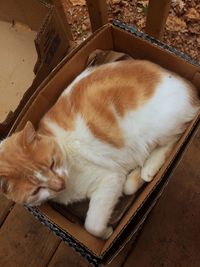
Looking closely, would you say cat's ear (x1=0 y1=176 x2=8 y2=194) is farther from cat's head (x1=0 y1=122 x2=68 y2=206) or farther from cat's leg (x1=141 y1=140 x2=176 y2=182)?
cat's leg (x1=141 y1=140 x2=176 y2=182)

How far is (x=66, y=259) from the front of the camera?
4.51 ft

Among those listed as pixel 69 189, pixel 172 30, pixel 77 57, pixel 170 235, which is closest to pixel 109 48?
pixel 77 57

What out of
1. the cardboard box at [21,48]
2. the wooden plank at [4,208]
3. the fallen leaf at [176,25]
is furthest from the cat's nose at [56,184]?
the fallen leaf at [176,25]

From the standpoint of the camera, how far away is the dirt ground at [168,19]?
1610 millimetres

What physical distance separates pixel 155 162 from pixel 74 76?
0.42 metres

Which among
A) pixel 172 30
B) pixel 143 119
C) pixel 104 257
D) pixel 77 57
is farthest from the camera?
pixel 172 30

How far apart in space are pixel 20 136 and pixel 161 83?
17.9 inches

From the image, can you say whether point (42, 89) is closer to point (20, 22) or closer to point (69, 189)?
point (69, 189)

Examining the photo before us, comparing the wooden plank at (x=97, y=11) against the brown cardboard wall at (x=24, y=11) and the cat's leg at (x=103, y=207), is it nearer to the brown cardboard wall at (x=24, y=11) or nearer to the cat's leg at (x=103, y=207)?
the brown cardboard wall at (x=24, y=11)

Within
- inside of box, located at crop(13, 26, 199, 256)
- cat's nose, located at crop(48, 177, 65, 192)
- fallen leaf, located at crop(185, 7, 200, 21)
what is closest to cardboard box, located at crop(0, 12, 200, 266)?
inside of box, located at crop(13, 26, 199, 256)

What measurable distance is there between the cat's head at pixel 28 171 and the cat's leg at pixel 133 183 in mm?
252

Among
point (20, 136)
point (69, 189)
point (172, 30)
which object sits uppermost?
point (172, 30)

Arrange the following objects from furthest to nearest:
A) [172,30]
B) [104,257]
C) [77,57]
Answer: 1. [172,30]
2. [77,57]
3. [104,257]

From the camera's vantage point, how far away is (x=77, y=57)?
125 cm
